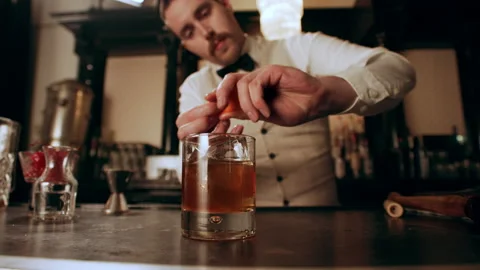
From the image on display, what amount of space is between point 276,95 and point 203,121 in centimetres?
17

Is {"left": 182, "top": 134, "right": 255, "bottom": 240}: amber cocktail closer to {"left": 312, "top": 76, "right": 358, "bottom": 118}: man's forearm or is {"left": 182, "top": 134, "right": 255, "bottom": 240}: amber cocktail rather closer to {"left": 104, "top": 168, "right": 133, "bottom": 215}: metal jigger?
{"left": 312, "top": 76, "right": 358, "bottom": 118}: man's forearm

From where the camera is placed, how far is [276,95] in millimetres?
772

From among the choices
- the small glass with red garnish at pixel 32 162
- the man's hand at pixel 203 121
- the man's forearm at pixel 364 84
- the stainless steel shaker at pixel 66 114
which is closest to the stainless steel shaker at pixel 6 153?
the small glass with red garnish at pixel 32 162

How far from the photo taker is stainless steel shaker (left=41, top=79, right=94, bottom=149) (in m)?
1.91

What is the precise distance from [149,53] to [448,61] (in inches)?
65.5

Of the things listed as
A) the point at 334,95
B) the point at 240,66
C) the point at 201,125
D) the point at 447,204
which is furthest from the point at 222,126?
the point at 240,66

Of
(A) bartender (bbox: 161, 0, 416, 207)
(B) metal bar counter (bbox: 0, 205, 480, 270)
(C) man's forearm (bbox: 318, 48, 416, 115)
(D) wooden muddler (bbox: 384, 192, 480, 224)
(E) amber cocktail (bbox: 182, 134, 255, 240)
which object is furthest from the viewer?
(A) bartender (bbox: 161, 0, 416, 207)

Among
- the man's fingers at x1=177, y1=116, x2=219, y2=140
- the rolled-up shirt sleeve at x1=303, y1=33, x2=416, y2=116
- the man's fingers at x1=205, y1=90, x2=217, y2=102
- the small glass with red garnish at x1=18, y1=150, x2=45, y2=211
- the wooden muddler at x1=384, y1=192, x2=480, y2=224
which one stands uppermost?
the rolled-up shirt sleeve at x1=303, y1=33, x2=416, y2=116

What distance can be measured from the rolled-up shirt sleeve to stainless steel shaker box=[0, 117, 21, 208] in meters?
0.97

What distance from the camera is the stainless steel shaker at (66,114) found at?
1.91m

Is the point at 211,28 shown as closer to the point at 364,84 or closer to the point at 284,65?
the point at 284,65

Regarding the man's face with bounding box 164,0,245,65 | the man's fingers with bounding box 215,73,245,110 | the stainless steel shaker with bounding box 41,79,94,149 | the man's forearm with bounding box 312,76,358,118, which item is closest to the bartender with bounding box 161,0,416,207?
the man's face with bounding box 164,0,245,65

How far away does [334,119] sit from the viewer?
1663 millimetres

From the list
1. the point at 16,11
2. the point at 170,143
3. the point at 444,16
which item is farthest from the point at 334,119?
the point at 16,11
